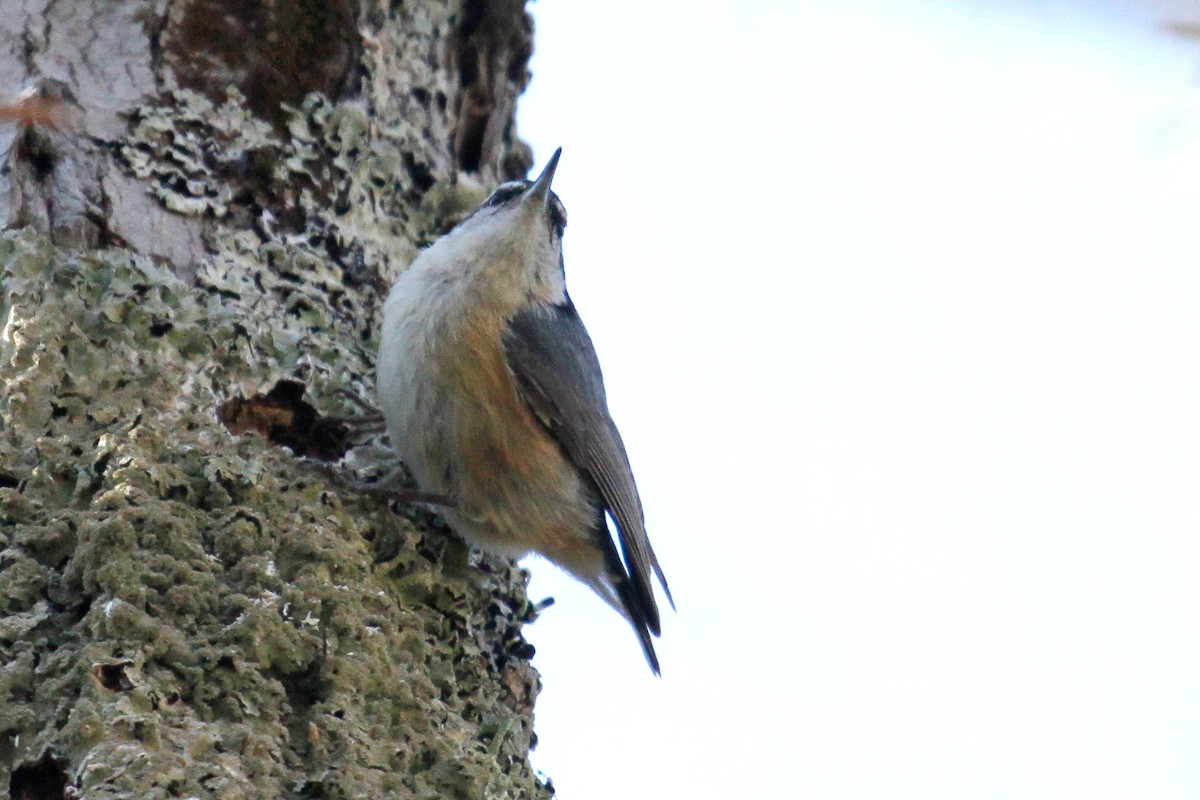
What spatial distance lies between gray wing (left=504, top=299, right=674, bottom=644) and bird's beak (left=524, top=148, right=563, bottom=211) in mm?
234

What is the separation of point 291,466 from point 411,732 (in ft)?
1.70

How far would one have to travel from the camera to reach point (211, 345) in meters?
2.28

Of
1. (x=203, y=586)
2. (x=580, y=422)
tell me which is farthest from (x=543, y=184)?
(x=203, y=586)

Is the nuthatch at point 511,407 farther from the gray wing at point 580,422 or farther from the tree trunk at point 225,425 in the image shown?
the tree trunk at point 225,425

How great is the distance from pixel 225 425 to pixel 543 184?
100 centimetres

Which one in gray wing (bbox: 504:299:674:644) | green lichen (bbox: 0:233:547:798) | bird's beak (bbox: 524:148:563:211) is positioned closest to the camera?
green lichen (bbox: 0:233:547:798)

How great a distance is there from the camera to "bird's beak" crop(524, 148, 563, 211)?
117 inches

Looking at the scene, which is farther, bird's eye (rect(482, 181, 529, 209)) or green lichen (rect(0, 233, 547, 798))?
bird's eye (rect(482, 181, 529, 209))

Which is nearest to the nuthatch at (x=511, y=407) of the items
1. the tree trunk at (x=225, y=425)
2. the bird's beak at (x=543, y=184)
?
the bird's beak at (x=543, y=184)

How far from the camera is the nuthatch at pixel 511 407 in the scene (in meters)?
2.63

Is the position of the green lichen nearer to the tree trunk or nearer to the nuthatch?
the tree trunk

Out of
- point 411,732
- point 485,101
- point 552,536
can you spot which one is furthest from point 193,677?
point 485,101

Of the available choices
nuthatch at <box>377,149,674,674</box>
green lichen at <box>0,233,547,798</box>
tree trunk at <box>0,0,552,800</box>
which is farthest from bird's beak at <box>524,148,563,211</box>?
green lichen at <box>0,233,547,798</box>

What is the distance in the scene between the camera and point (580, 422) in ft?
9.62
